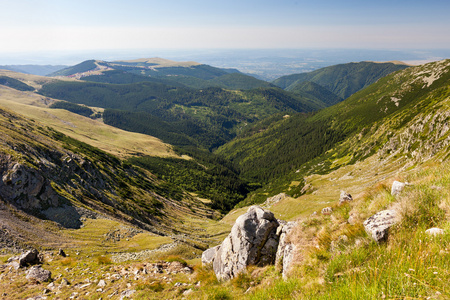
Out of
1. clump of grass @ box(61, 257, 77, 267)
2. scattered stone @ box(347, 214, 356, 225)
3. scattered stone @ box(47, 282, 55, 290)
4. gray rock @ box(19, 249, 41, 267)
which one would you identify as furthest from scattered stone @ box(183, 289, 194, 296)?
gray rock @ box(19, 249, 41, 267)

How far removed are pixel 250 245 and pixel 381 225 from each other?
9.25m

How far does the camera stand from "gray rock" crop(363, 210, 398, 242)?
7398 millimetres

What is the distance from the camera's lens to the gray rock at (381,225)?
740 centimetres

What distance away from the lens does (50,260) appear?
2616cm

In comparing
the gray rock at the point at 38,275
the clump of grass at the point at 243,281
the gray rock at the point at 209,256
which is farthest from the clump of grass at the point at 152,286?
the gray rock at the point at 38,275

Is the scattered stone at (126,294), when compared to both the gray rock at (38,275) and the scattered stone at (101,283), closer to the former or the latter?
the scattered stone at (101,283)

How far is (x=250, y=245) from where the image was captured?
14.9m

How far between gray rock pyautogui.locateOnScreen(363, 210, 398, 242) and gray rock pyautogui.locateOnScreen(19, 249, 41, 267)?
1342 inches

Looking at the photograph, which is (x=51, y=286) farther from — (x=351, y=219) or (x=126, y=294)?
(x=351, y=219)

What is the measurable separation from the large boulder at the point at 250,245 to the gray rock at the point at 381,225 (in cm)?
766

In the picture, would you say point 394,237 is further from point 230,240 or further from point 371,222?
point 230,240

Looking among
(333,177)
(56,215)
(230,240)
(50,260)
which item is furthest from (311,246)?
(333,177)

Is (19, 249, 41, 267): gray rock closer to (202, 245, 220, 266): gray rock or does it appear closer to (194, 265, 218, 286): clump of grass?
(202, 245, 220, 266): gray rock

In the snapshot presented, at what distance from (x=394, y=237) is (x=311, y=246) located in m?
3.99
